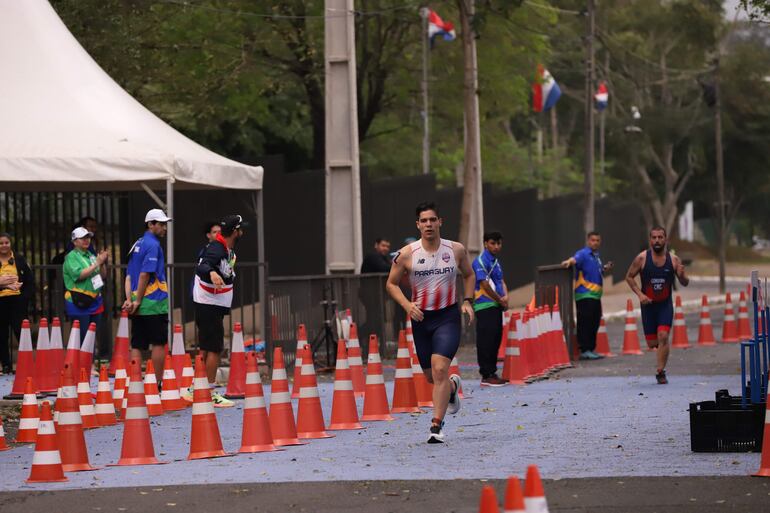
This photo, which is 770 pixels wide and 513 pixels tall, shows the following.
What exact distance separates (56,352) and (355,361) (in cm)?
294

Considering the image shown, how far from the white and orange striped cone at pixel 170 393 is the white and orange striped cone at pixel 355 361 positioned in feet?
5.18

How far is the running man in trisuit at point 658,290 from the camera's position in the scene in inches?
680

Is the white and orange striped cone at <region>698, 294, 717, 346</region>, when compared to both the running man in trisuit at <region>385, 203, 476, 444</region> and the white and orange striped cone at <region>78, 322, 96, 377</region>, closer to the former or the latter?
the white and orange striped cone at <region>78, 322, 96, 377</region>

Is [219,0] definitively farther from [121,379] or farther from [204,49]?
[121,379]

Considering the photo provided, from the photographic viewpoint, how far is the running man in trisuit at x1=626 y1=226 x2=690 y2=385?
17.3 m

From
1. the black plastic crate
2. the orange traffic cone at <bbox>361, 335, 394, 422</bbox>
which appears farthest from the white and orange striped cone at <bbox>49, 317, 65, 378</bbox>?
the black plastic crate

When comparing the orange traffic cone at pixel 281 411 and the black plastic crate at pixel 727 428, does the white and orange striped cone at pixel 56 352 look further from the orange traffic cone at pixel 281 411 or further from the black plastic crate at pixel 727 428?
the black plastic crate at pixel 727 428

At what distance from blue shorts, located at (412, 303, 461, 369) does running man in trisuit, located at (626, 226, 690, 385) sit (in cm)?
500

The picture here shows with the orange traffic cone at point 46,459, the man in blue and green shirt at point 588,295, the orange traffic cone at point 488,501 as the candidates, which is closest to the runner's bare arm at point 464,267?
the orange traffic cone at point 46,459

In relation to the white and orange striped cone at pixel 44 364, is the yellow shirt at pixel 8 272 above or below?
above

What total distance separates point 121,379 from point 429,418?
2786 mm

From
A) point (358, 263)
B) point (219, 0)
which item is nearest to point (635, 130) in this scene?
point (219, 0)

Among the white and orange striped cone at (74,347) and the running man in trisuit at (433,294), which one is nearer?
the running man in trisuit at (433,294)

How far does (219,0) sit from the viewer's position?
1324 inches
